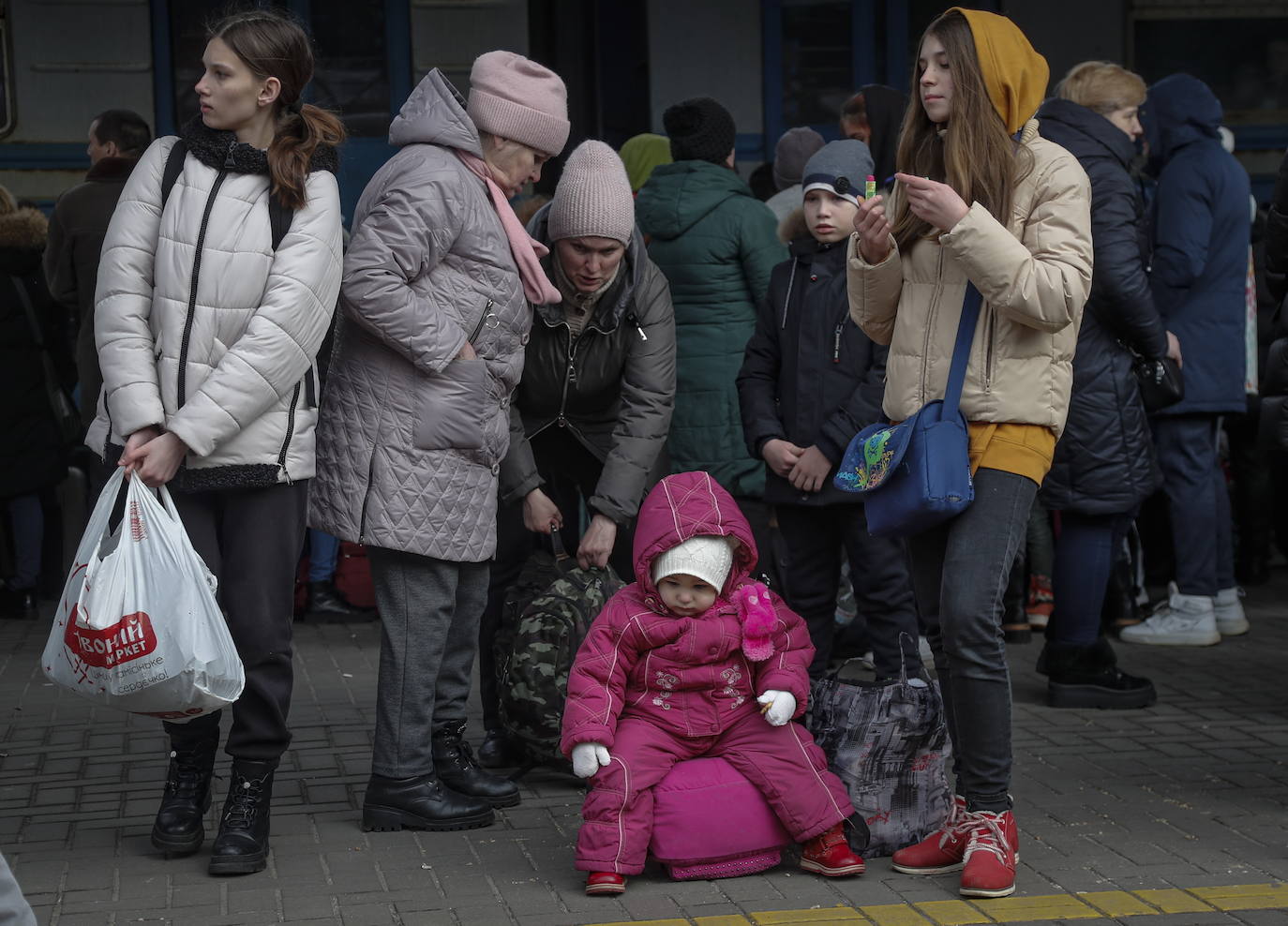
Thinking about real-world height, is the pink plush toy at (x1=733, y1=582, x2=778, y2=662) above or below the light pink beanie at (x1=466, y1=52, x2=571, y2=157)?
below

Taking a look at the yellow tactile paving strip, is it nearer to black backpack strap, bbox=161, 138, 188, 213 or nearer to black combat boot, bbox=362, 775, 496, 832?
black combat boot, bbox=362, 775, 496, 832

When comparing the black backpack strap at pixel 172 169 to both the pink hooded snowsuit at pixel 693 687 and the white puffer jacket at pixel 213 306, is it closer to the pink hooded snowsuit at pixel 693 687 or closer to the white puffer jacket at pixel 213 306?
the white puffer jacket at pixel 213 306

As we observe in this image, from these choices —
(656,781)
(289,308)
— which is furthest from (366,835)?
(289,308)

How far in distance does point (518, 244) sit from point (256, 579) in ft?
3.76

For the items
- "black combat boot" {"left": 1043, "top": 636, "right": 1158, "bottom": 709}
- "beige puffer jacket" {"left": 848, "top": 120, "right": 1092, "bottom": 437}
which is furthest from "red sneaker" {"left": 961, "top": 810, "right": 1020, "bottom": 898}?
"black combat boot" {"left": 1043, "top": 636, "right": 1158, "bottom": 709}

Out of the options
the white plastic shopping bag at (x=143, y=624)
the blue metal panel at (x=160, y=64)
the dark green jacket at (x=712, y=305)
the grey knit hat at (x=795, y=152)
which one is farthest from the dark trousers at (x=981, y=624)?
the blue metal panel at (x=160, y=64)

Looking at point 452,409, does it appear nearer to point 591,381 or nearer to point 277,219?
point 277,219

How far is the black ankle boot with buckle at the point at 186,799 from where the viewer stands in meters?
4.43

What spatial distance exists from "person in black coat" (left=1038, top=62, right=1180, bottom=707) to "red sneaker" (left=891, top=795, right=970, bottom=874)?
6.14 ft

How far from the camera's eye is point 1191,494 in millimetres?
7441

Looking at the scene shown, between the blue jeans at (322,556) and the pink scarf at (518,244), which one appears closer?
the pink scarf at (518,244)

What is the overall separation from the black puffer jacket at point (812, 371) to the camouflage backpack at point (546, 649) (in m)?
0.78

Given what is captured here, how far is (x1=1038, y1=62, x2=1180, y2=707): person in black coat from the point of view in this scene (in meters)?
5.94

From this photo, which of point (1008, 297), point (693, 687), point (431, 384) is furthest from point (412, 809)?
point (1008, 297)
